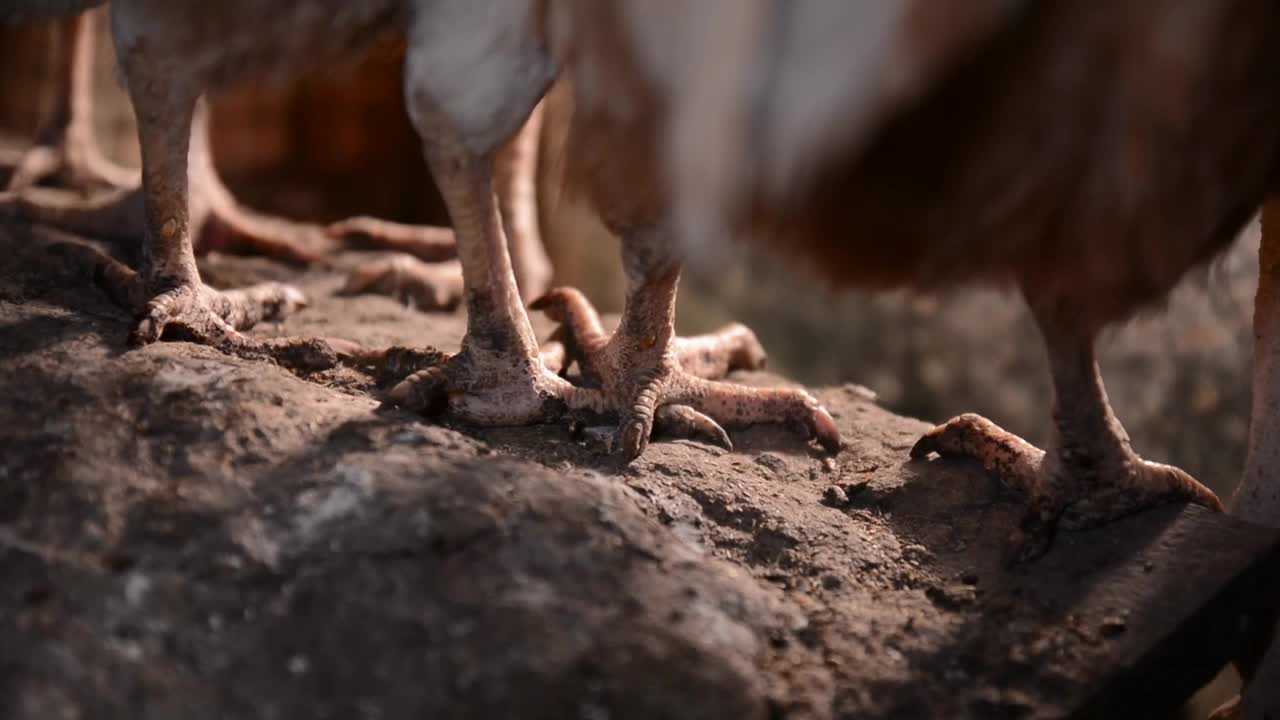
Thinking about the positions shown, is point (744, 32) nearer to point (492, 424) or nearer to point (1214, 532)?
point (492, 424)

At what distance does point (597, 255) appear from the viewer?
5.52 m

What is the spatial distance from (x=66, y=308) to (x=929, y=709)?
71.3 inches

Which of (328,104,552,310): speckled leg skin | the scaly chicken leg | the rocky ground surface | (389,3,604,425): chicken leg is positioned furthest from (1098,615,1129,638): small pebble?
the scaly chicken leg

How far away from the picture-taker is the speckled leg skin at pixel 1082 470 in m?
2.16

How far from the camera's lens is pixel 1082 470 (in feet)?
7.23

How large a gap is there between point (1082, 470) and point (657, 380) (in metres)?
0.82

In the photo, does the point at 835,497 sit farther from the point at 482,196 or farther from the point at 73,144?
the point at 73,144

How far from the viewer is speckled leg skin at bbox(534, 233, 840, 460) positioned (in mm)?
2355

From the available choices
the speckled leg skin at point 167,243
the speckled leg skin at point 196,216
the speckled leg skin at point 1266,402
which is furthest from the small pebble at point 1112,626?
the speckled leg skin at point 196,216

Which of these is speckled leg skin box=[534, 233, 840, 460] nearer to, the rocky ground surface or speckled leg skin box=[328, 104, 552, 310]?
the rocky ground surface

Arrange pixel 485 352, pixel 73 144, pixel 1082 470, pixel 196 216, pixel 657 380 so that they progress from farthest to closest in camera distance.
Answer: pixel 73 144 < pixel 196 216 < pixel 657 380 < pixel 485 352 < pixel 1082 470

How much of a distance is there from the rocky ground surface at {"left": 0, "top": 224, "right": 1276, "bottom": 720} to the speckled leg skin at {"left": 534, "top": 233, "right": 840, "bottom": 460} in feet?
0.34

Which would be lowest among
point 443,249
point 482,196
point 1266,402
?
point 443,249

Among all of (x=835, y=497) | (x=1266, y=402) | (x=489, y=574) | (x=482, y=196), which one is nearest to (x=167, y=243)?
(x=482, y=196)
